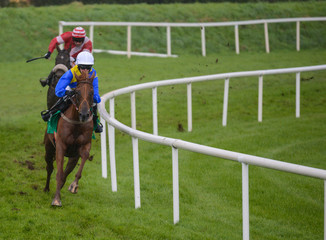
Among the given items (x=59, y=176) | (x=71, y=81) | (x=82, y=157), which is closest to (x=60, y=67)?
(x=71, y=81)

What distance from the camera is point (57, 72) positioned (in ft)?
27.8

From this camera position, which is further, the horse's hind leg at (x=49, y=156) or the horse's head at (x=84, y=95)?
the horse's hind leg at (x=49, y=156)

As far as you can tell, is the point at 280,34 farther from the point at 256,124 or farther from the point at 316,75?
the point at 256,124

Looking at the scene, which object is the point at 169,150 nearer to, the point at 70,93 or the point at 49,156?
the point at 49,156

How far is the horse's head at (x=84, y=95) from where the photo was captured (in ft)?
21.3

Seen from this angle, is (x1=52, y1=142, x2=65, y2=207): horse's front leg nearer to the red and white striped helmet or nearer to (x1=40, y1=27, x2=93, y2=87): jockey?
(x1=40, y1=27, x2=93, y2=87): jockey

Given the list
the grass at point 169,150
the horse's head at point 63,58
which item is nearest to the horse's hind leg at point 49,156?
the grass at point 169,150

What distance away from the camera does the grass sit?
610cm

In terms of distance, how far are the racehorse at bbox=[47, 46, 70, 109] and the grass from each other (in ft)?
2.99

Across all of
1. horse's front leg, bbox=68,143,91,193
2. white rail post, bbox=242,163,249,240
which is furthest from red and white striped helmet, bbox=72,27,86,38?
white rail post, bbox=242,163,249,240

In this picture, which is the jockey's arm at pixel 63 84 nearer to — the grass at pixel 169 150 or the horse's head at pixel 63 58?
the grass at pixel 169 150

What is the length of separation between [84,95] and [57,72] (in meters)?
2.10

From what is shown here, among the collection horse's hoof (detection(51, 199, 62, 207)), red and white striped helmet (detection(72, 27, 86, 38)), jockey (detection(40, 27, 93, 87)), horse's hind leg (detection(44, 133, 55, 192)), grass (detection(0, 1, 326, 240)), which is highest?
red and white striped helmet (detection(72, 27, 86, 38))

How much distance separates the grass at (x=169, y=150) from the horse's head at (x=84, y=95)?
38.3 inches
